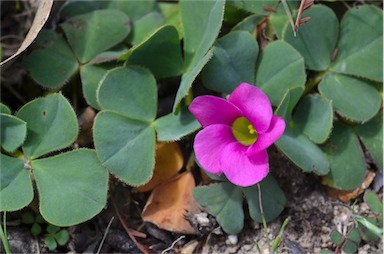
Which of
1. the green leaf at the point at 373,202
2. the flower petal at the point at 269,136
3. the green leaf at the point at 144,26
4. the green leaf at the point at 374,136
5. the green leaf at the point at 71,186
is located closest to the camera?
the flower petal at the point at 269,136

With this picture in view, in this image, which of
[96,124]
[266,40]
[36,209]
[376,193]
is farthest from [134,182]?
[376,193]

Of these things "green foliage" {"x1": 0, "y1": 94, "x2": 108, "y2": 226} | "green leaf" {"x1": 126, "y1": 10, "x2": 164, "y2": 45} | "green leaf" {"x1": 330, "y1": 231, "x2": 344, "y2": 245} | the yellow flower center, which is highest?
"green leaf" {"x1": 126, "y1": 10, "x2": 164, "y2": 45}

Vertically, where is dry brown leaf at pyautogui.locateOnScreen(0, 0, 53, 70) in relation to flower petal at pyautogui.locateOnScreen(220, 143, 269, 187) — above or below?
above

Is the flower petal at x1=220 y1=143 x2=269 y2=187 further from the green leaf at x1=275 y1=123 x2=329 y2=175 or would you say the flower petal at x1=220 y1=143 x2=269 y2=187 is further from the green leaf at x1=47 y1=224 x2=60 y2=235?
the green leaf at x1=47 y1=224 x2=60 y2=235

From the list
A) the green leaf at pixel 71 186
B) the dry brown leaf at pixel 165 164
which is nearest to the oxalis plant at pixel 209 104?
the green leaf at pixel 71 186

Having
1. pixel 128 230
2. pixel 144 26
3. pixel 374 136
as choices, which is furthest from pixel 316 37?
pixel 128 230

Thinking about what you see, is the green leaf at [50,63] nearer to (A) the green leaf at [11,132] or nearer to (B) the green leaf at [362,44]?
(A) the green leaf at [11,132]

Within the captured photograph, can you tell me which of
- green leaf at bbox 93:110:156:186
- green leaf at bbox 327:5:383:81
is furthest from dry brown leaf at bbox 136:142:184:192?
green leaf at bbox 327:5:383:81
